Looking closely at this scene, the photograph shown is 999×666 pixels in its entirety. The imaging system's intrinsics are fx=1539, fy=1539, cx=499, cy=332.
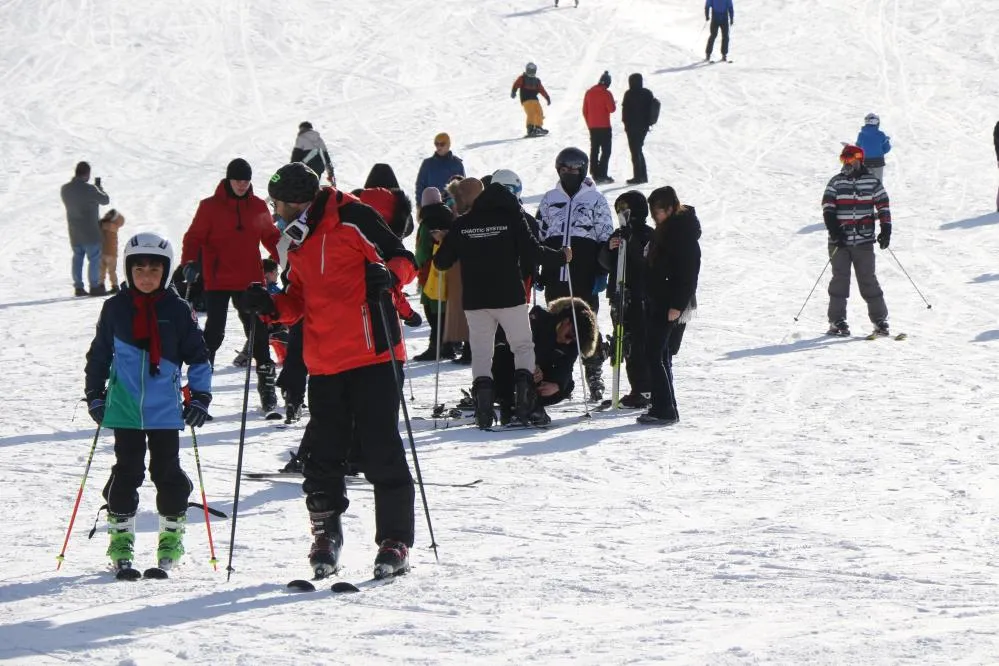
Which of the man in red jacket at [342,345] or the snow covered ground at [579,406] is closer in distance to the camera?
the snow covered ground at [579,406]

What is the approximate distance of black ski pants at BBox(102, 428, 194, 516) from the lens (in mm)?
6348

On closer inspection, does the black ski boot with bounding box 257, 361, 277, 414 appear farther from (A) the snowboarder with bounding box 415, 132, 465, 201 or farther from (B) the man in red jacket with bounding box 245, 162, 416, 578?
(A) the snowboarder with bounding box 415, 132, 465, 201

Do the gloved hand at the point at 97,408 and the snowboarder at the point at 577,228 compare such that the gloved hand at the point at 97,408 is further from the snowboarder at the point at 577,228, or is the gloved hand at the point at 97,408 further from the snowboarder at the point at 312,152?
the snowboarder at the point at 312,152

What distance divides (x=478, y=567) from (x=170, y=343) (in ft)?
5.19

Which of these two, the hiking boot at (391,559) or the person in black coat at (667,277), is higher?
the person in black coat at (667,277)

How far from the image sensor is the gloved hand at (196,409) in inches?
244

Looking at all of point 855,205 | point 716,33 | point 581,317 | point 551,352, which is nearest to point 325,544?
point 551,352

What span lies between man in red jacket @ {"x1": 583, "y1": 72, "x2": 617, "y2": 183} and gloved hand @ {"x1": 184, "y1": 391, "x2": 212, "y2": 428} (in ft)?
53.4

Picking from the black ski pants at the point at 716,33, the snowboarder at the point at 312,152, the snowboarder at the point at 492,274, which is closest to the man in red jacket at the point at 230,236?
the snowboarder at the point at 492,274

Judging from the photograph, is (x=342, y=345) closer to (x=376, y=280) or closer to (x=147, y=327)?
(x=376, y=280)

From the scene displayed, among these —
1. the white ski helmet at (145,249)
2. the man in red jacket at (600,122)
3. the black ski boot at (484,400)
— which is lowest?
the black ski boot at (484,400)

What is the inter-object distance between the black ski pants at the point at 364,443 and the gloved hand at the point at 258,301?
0.35 m

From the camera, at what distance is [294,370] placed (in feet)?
31.9

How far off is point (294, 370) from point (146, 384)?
344cm
